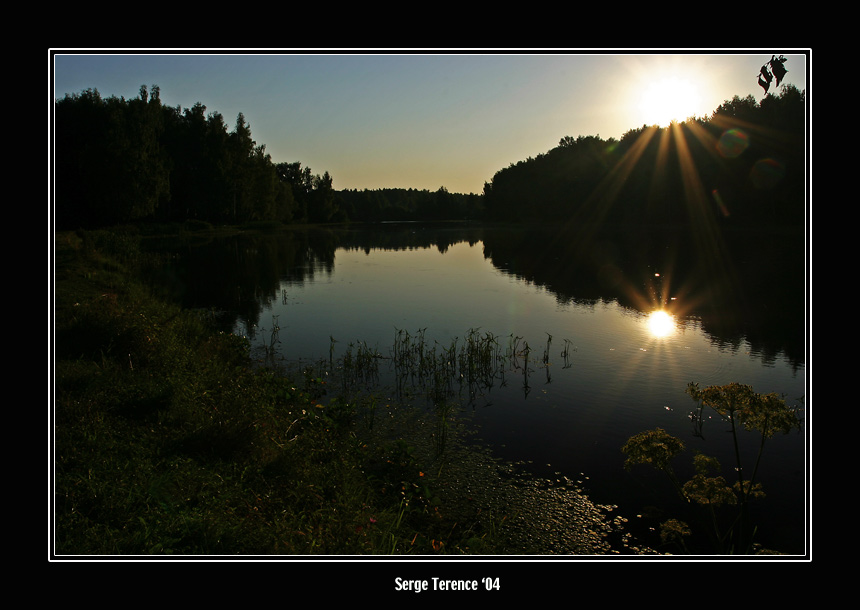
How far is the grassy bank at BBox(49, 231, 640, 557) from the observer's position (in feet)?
17.3

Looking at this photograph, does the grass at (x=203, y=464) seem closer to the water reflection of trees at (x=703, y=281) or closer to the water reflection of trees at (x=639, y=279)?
the water reflection of trees at (x=639, y=279)

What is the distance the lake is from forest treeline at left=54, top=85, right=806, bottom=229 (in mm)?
10957

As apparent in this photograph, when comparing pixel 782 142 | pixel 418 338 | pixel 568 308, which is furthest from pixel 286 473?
pixel 782 142

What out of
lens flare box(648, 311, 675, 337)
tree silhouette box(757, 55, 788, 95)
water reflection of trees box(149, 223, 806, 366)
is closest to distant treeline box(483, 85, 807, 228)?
water reflection of trees box(149, 223, 806, 366)

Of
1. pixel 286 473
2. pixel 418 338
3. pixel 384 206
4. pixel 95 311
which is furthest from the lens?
pixel 384 206

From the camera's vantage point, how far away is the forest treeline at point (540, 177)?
172 feet

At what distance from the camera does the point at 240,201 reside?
274ft

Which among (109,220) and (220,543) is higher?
(109,220)

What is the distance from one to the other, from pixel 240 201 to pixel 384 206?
365ft

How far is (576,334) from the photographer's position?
17.3 m

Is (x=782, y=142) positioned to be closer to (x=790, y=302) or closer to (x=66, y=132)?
(x=790, y=302)

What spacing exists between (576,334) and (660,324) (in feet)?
12.2

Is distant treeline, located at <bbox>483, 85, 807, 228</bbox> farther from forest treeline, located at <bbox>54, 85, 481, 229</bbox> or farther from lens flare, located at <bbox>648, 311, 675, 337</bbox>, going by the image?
forest treeline, located at <bbox>54, 85, 481, 229</bbox>
